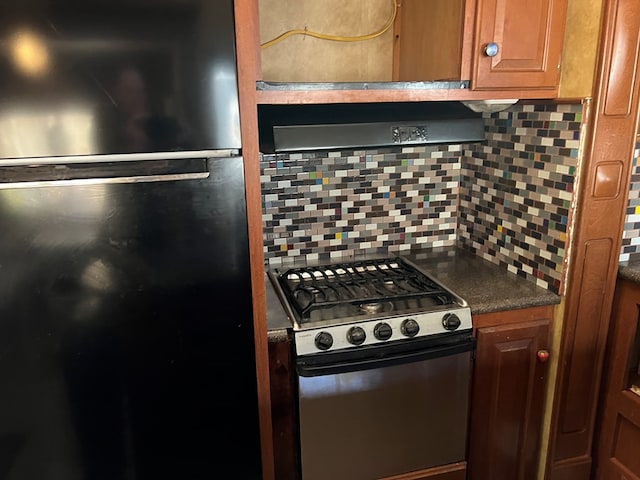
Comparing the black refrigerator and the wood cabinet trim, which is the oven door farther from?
the black refrigerator

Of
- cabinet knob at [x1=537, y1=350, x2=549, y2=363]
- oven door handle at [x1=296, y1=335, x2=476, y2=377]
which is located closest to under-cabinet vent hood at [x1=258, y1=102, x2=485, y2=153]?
oven door handle at [x1=296, y1=335, x2=476, y2=377]

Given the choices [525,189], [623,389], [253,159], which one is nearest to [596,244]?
[525,189]

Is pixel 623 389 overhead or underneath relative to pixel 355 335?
underneath

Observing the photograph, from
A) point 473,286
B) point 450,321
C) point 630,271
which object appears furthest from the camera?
point 473,286

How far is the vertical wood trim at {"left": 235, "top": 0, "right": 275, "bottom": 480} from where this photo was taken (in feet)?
4.21

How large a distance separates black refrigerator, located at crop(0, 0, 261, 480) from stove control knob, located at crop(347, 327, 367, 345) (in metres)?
0.29

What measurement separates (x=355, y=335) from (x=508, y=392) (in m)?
0.65

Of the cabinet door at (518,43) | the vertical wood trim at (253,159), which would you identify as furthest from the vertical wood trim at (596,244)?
the vertical wood trim at (253,159)

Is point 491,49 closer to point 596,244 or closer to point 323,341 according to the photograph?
point 596,244

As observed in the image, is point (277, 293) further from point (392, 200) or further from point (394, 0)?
point (394, 0)

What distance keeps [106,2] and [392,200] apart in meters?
1.27

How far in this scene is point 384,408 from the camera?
5.31 ft

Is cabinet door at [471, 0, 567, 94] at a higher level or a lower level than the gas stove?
higher

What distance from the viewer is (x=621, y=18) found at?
1.49m
